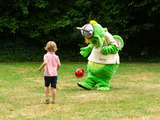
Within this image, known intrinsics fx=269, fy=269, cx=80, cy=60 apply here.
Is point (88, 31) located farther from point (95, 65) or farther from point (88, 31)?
point (95, 65)

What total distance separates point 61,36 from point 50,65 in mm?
13865

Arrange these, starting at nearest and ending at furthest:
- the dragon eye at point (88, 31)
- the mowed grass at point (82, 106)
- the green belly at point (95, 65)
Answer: the mowed grass at point (82, 106), the dragon eye at point (88, 31), the green belly at point (95, 65)

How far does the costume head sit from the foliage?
428 inches

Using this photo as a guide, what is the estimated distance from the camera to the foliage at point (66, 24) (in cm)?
1872

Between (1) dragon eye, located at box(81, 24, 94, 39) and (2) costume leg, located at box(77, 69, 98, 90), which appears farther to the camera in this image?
(2) costume leg, located at box(77, 69, 98, 90)

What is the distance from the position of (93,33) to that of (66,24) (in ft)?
Answer: 38.1

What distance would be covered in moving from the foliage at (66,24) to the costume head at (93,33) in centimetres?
1086

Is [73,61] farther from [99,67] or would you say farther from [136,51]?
[99,67]

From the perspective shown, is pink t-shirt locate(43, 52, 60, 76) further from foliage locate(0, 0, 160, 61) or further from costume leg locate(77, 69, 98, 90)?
foliage locate(0, 0, 160, 61)

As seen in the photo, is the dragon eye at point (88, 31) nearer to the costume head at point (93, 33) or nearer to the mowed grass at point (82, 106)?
the costume head at point (93, 33)

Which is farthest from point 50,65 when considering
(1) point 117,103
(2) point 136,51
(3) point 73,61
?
(2) point 136,51

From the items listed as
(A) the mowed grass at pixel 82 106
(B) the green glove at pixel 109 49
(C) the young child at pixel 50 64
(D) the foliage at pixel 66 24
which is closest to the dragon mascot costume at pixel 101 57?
(B) the green glove at pixel 109 49

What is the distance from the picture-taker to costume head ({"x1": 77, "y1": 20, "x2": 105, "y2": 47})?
749 cm

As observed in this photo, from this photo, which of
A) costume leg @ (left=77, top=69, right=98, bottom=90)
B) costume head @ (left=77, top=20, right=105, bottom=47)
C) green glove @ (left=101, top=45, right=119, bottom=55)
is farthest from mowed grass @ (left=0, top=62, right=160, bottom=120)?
costume head @ (left=77, top=20, right=105, bottom=47)
